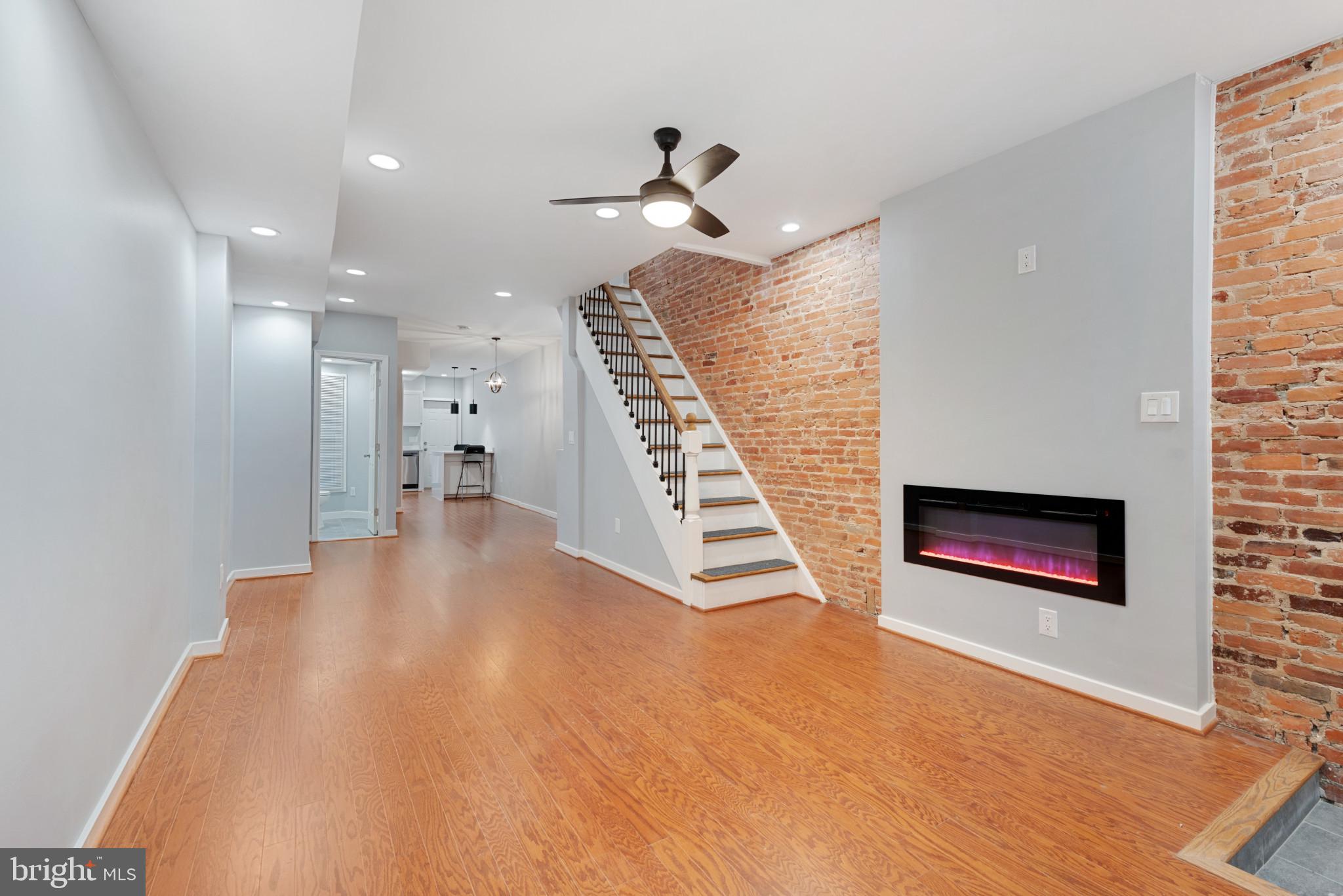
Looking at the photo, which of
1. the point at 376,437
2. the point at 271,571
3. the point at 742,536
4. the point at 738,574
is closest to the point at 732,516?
the point at 742,536

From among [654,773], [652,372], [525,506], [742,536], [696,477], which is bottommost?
[654,773]

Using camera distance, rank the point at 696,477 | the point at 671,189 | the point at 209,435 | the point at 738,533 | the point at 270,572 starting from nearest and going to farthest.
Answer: the point at 671,189 → the point at 209,435 → the point at 696,477 → the point at 738,533 → the point at 270,572

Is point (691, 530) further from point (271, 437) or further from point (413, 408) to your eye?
point (413, 408)

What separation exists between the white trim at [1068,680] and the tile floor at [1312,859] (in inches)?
16.4

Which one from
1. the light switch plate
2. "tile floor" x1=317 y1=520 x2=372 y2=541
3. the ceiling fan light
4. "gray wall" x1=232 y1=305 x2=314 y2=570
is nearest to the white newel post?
the ceiling fan light

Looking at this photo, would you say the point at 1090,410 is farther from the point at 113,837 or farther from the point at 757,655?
the point at 113,837

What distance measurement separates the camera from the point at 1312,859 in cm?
191

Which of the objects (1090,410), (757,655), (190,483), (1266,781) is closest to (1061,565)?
(1090,410)

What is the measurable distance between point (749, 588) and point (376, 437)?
521cm

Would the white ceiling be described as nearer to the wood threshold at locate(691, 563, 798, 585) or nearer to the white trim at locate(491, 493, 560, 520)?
the wood threshold at locate(691, 563, 798, 585)

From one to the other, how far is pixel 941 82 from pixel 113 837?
408 centimetres

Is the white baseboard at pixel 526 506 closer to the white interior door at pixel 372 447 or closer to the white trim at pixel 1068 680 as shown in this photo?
the white interior door at pixel 372 447

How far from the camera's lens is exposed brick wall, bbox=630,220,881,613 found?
414 centimetres

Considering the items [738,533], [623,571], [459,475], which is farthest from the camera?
[459,475]
